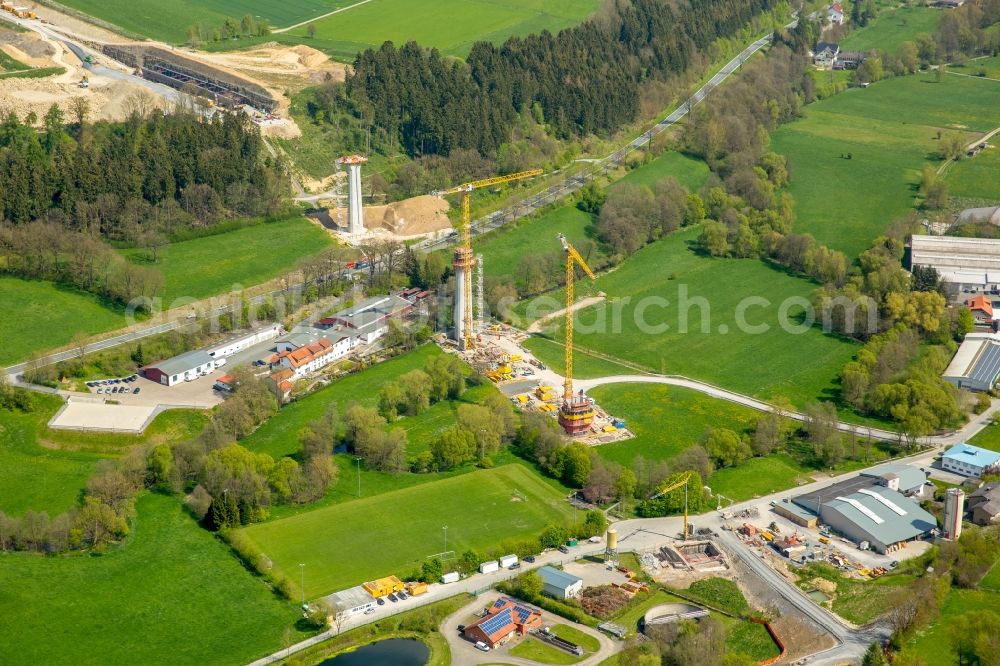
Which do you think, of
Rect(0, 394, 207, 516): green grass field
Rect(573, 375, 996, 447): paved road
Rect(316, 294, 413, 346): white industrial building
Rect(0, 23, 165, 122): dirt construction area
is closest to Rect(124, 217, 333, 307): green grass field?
Rect(316, 294, 413, 346): white industrial building

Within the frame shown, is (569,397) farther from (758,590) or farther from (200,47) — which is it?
A: (200,47)

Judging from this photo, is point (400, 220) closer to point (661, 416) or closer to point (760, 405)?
point (661, 416)

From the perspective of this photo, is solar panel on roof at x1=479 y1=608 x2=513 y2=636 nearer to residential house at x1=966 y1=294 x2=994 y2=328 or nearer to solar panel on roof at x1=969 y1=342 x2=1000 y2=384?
→ solar panel on roof at x1=969 y1=342 x2=1000 y2=384

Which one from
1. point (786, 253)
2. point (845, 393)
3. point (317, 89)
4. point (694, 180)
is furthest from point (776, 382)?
point (317, 89)

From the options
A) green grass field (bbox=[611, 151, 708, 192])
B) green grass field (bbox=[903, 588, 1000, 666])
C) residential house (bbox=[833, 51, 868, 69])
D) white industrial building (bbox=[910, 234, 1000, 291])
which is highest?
residential house (bbox=[833, 51, 868, 69])

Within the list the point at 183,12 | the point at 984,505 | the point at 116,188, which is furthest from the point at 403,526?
the point at 183,12
